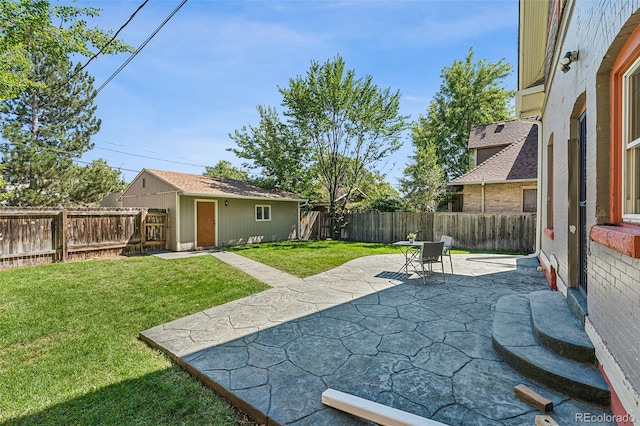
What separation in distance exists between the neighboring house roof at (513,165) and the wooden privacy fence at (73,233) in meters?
13.6

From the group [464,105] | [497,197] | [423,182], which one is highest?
[464,105]

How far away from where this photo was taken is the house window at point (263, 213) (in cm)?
1485

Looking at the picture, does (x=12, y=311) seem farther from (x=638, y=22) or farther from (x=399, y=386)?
(x=638, y=22)

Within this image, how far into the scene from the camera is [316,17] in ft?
22.5

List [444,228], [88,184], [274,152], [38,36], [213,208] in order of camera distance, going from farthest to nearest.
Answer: [274,152] → [88,184] → [444,228] → [213,208] → [38,36]

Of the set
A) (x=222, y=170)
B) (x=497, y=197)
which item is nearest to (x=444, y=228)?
(x=497, y=197)

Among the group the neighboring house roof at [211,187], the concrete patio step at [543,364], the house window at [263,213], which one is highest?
the neighboring house roof at [211,187]

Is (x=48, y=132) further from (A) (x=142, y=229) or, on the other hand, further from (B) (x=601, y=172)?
(B) (x=601, y=172)

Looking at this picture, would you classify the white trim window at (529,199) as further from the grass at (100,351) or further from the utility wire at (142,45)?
the utility wire at (142,45)

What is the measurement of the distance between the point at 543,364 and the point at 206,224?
12.3 m

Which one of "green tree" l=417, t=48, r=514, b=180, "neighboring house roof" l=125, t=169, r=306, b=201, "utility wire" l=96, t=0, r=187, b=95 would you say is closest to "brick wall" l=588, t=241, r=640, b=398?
"utility wire" l=96, t=0, r=187, b=95

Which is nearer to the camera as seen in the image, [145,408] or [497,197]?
[145,408]

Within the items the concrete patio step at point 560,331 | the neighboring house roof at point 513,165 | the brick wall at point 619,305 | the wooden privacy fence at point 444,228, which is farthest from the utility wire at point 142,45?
the neighboring house roof at point 513,165

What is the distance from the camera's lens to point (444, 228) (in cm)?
1316
